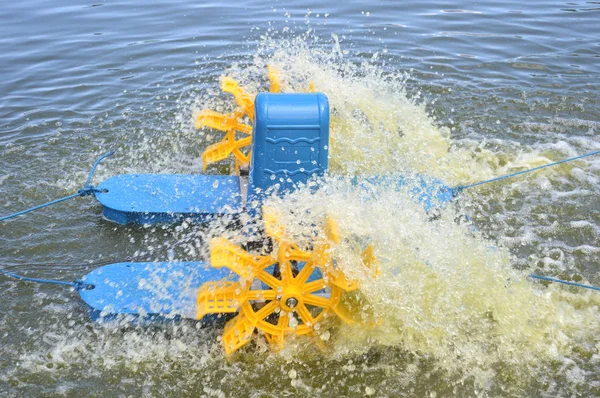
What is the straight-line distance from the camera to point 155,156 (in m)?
6.55

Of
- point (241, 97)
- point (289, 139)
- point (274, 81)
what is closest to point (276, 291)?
point (289, 139)

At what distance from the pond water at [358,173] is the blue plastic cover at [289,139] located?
0.26 meters

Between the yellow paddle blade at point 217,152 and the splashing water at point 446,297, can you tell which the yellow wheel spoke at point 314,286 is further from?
the yellow paddle blade at point 217,152

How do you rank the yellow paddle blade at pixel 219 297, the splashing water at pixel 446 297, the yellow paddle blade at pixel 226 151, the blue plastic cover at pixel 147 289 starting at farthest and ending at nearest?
the yellow paddle blade at pixel 226 151 → the blue plastic cover at pixel 147 289 → the splashing water at pixel 446 297 → the yellow paddle blade at pixel 219 297

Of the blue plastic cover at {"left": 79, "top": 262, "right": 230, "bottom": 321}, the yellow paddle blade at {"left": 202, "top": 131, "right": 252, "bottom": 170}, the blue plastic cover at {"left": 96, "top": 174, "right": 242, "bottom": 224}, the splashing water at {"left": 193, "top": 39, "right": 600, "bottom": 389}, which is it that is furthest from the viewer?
the yellow paddle blade at {"left": 202, "top": 131, "right": 252, "bottom": 170}

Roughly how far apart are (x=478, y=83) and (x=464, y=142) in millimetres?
1937

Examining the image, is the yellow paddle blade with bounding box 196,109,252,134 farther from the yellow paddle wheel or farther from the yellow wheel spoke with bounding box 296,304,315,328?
the yellow wheel spoke with bounding box 296,304,315,328

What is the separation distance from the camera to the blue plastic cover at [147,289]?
4.10m

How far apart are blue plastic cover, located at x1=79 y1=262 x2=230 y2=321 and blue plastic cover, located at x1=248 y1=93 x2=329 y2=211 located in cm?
88

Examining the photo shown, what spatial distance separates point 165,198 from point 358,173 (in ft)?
6.54

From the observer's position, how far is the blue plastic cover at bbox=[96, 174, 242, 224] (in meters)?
5.36

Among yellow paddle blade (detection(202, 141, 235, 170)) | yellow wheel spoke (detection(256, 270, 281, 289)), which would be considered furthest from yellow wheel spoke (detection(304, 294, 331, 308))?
yellow paddle blade (detection(202, 141, 235, 170))

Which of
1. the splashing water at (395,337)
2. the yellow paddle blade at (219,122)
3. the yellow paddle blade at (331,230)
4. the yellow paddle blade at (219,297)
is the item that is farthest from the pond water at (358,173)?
the yellow paddle blade at (219,122)

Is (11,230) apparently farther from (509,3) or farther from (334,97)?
(509,3)
